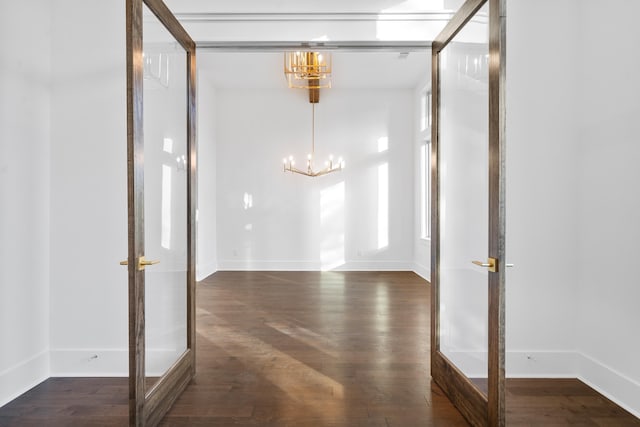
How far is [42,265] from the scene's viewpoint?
2.73m

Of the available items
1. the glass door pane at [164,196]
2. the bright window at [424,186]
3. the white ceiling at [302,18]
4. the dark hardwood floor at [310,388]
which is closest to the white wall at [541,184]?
the dark hardwood floor at [310,388]

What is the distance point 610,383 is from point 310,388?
1.97m

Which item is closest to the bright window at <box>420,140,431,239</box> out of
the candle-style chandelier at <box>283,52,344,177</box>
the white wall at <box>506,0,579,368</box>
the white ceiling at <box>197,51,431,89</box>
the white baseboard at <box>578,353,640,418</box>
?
the white ceiling at <box>197,51,431,89</box>

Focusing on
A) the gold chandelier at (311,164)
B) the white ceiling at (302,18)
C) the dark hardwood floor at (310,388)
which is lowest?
the dark hardwood floor at (310,388)

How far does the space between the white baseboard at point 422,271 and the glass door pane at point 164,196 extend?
16.2 feet

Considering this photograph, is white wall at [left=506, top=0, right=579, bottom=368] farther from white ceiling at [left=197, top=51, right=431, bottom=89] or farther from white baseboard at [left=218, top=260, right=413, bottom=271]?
white baseboard at [left=218, top=260, right=413, bottom=271]

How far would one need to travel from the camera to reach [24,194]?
2580 mm

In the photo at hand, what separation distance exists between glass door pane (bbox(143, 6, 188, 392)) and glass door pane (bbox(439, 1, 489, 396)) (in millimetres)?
1792

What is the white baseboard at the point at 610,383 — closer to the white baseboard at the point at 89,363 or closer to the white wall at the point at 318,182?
the white baseboard at the point at 89,363

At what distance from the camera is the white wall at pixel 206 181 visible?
6.75 metres

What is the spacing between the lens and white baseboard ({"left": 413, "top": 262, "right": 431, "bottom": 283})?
266 inches

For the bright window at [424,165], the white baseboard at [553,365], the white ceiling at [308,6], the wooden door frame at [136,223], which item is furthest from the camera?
the bright window at [424,165]

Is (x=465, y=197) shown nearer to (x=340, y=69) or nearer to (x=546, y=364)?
(x=546, y=364)

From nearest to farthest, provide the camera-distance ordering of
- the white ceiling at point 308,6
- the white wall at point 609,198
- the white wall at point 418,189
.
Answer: the white wall at point 609,198 → the white ceiling at point 308,6 → the white wall at point 418,189
